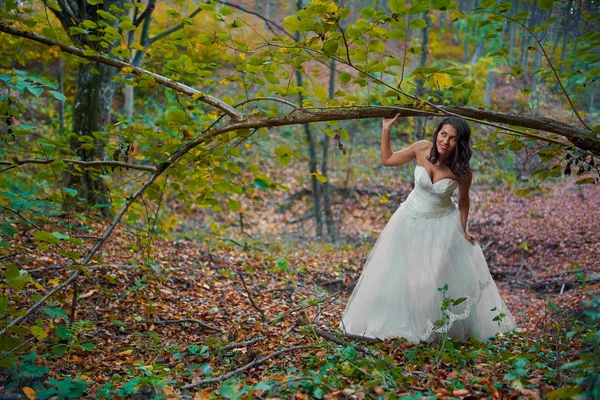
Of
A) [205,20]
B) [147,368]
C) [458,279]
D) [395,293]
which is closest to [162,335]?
[147,368]

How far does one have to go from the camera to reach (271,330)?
3.94 metres

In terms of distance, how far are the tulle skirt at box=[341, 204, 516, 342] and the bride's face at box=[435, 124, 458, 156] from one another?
0.67 meters

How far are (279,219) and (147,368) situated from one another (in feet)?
32.0

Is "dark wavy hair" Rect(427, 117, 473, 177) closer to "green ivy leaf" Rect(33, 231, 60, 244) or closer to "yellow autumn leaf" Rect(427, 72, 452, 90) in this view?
"yellow autumn leaf" Rect(427, 72, 452, 90)

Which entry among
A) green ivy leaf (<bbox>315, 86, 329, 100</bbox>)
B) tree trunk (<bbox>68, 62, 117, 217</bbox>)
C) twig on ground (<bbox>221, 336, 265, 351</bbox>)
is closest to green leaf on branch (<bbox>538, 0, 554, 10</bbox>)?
green ivy leaf (<bbox>315, 86, 329, 100</bbox>)

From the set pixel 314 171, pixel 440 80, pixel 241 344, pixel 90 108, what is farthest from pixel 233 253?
pixel 440 80

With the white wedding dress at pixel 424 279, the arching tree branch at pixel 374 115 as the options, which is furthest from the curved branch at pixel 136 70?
the white wedding dress at pixel 424 279

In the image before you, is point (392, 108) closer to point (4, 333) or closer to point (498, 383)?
point (498, 383)

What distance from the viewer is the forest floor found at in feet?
8.26

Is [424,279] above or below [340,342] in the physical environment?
above

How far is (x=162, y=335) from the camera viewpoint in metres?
3.92

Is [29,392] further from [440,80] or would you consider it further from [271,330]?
[440,80]

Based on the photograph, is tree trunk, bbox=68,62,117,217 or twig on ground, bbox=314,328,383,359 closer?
twig on ground, bbox=314,328,383,359

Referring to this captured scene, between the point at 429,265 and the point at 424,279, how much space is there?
5.5 inches
